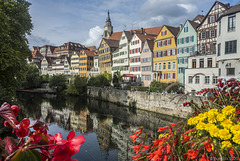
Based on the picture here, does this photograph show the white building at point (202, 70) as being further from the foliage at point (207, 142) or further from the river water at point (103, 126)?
the foliage at point (207, 142)

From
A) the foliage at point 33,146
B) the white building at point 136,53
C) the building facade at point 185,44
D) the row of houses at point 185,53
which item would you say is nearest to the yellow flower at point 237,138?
the foliage at point 33,146

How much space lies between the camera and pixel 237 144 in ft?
6.50

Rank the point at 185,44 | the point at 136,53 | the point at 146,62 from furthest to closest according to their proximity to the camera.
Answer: the point at 136,53 < the point at 146,62 < the point at 185,44

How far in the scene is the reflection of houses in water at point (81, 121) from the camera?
21.2 meters

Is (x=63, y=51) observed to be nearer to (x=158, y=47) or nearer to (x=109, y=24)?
(x=109, y=24)

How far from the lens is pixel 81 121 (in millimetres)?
24250

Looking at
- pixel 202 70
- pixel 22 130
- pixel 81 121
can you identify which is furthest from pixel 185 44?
pixel 22 130

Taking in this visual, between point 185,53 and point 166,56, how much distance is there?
14.6 feet

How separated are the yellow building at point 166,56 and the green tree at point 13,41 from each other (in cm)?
2567

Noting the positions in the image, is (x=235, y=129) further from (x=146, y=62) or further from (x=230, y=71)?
(x=146, y=62)

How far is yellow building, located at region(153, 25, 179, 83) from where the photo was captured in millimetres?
35500

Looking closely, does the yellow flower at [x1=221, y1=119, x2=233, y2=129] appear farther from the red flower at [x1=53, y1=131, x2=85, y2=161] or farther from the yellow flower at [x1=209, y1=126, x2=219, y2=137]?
the red flower at [x1=53, y1=131, x2=85, y2=161]

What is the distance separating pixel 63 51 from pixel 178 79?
266 ft

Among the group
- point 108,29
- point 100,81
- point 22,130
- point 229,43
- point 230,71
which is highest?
point 108,29
